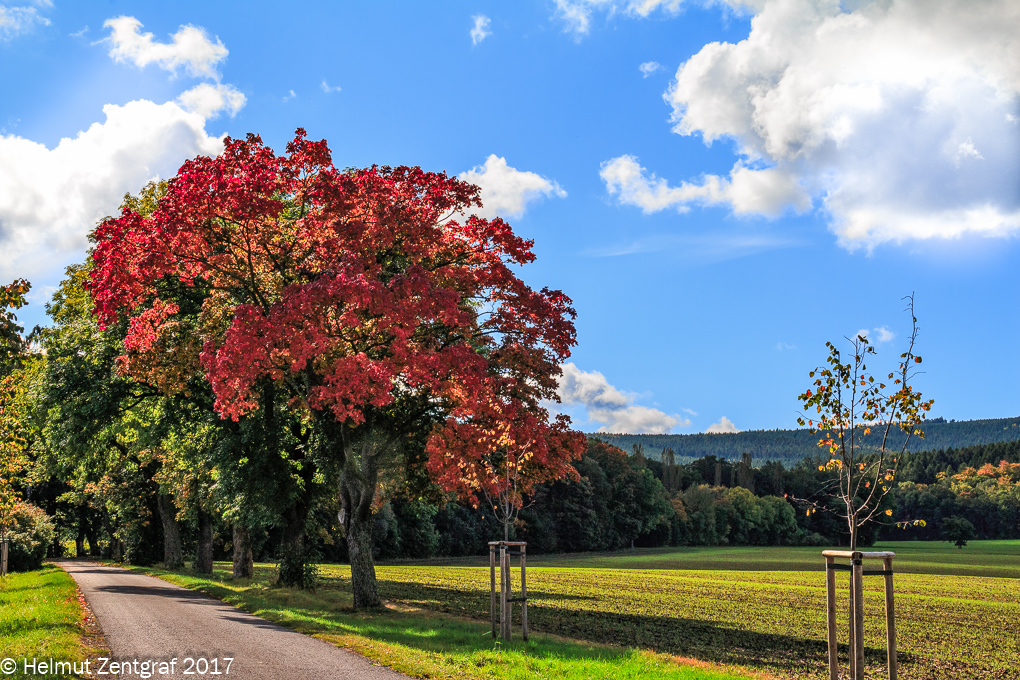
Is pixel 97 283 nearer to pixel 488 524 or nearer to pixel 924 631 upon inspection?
pixel 924 631

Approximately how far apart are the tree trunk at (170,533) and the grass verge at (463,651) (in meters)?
24.9

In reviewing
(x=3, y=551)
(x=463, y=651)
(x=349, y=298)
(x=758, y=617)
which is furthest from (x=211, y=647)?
(x=3, y=551)

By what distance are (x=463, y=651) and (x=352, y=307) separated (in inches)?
370

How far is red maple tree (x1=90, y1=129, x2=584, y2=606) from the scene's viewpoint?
66.0 ft

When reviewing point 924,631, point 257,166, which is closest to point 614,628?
point 924,631

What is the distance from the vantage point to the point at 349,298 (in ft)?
64.5

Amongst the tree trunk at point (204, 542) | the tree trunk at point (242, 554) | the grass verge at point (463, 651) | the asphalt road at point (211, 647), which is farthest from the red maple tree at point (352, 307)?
the tree trunk at point (204, 542)

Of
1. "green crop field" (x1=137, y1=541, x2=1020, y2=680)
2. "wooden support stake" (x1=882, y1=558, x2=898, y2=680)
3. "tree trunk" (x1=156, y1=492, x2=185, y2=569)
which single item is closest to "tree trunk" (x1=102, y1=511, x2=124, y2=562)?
"tree trunk" (x1=156, y1=492, x2=185, y2=569)

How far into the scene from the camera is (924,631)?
26.0m

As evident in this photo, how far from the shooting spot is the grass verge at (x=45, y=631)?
1200cm

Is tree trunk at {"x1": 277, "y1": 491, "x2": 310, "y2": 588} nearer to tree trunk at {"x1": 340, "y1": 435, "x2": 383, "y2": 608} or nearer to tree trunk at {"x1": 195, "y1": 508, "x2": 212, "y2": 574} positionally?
tree trunk at {"x1": 340, "y1": 435, "x2": 383, "y2": 608}

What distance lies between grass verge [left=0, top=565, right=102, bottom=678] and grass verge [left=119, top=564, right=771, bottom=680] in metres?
4.44

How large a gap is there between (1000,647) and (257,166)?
2627 centimetres

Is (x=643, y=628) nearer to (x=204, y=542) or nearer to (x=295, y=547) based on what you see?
(x=295, y=547)
